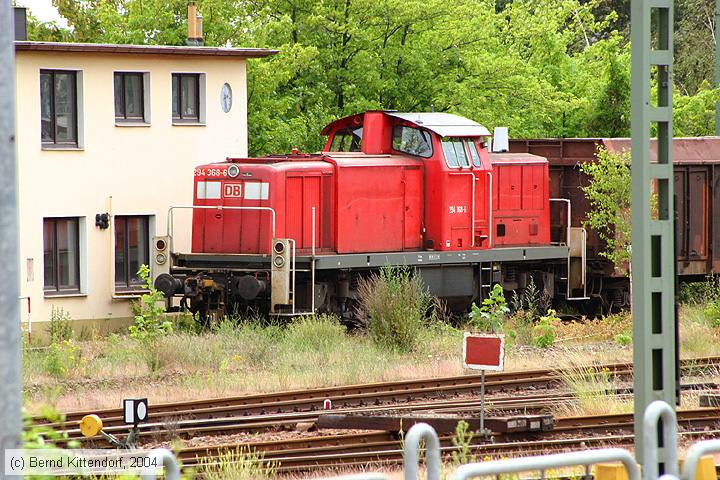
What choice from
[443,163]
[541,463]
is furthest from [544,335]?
[541,463]

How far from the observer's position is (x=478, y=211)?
69.2 feet

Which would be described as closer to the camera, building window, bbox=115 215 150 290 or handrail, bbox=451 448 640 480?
handrail, bbox=451 448 640 480

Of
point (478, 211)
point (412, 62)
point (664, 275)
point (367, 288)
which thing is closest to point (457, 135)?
point (478, 211)

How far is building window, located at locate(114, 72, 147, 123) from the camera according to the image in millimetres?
22141

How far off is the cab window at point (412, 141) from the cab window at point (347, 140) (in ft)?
2.34

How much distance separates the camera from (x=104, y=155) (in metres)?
21.9

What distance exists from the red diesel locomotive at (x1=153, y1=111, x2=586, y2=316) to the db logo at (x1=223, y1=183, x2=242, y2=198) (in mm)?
16

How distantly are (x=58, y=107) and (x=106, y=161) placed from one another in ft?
4.27

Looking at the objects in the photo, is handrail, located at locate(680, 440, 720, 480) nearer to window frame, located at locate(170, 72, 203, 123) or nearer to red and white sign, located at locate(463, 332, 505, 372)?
red and white sign, located at locate(463, 332, 505, 372)

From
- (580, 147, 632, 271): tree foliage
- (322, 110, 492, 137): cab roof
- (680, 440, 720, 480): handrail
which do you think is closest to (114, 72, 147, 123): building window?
(322, 110, 492, 137): cab roof

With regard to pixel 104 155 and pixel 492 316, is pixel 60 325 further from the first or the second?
pixel 492 316

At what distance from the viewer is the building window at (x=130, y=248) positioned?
2205 cm

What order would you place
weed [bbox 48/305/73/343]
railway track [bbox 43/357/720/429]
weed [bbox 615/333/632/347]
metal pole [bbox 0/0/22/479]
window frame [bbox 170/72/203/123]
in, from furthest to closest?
window frame [bbox 170/72/203/123] < weed [bbox 48/305/73/343] < weed [bbox 615/333/632/347] < railway track [bbox 43/357/720/429] < metal pole [bbox 0/0/22/479]

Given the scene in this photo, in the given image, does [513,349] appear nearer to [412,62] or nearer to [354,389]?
[354,389]
